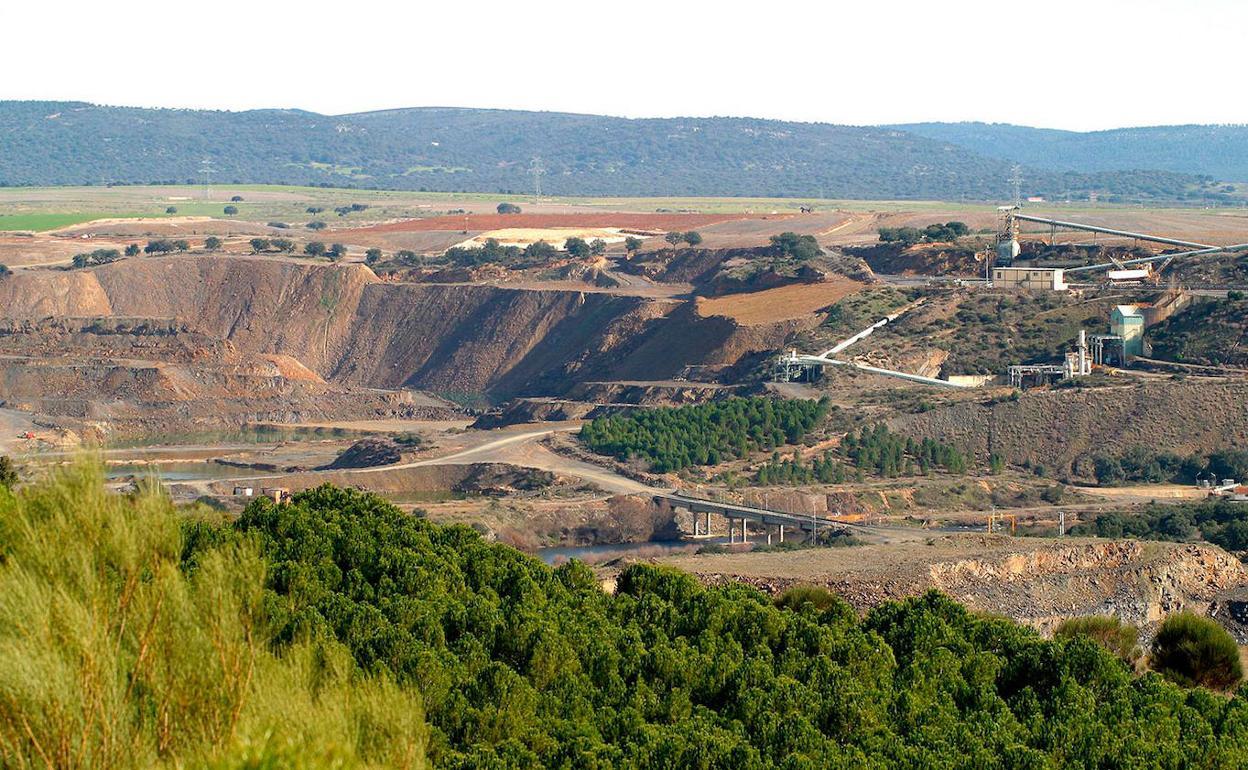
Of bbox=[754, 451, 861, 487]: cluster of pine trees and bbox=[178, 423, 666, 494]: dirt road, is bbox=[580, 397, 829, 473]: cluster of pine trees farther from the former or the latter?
bbox=[754, 451, 861, 487]: cluster of pine trees

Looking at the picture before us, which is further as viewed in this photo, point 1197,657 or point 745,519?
point 745,519

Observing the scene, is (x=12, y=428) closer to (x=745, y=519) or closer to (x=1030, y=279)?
(x=745, y=519)

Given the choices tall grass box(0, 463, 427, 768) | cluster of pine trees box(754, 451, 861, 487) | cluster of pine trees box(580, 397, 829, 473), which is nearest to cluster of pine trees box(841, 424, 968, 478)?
cluster of pine trees box(754, 451, 861, 487)

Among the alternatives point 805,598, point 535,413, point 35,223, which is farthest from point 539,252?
point 805,598

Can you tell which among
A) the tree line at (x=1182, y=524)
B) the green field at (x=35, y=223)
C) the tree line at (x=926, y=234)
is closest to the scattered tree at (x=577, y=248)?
the tree line at (x=926, y=234)

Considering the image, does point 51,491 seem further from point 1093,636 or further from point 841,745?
point 1093,636

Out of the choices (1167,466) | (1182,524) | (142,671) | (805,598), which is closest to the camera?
(142,671)
